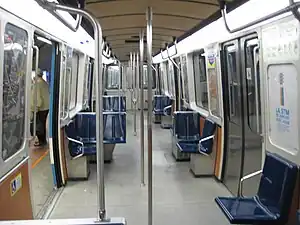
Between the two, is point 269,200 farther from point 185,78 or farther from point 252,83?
point 185,78

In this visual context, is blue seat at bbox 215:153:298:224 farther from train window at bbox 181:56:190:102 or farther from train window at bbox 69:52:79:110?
train window at bbox 69:52:79:110

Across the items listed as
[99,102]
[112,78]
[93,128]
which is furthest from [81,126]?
[112,78]

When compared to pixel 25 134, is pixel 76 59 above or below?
above

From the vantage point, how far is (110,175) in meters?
6.18

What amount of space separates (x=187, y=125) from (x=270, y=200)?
3.56 metres

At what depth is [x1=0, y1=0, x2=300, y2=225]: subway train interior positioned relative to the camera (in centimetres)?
283

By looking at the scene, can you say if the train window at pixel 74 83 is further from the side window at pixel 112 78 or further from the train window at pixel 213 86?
the side window at pixel 112 78

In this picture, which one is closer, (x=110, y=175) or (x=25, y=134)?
(x=25, y=134)

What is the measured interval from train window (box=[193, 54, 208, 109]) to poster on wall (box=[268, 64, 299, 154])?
367cm

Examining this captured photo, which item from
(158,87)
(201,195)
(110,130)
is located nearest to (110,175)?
(110,130)

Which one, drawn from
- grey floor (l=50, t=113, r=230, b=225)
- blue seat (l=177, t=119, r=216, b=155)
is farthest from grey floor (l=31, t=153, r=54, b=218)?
blue seat (l=177, t=119, r=216, b=155)

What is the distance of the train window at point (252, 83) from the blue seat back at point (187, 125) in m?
2.37

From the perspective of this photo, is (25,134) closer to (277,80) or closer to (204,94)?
(277,80)

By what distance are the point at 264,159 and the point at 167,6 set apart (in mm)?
1727
